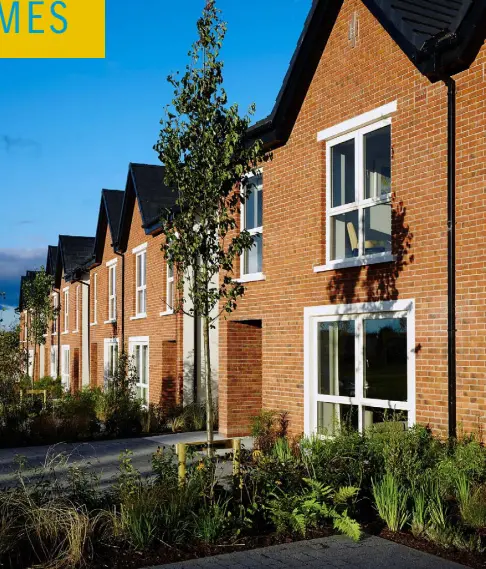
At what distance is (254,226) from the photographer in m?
14.7

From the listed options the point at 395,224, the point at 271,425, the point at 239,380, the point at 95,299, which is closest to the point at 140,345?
the point at 95,299

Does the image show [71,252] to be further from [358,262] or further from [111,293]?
[358,262]

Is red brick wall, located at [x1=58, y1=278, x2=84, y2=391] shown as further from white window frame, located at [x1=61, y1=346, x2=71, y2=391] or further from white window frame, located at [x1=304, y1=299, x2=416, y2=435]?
white window frame, located at [x1=304, y1=299, x2=416, y2=435]

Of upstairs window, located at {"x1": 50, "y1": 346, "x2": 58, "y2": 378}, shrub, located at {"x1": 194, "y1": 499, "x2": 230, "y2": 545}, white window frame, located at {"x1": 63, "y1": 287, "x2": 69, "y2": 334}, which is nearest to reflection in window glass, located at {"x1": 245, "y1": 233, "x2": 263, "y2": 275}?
shrub, located at {"x1": 194, "y1": 499, "x2": 230, "y2": 545}

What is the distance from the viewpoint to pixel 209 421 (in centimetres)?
905

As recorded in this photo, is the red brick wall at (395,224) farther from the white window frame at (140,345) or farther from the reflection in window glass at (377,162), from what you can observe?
the white window frame at (140,345)

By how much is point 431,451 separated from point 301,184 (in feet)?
17.9

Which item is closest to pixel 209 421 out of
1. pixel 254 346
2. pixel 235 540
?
pixel 235 540

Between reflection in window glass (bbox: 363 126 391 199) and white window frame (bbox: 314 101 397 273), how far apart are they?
0.08 m

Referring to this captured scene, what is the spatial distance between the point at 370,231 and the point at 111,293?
1695cm

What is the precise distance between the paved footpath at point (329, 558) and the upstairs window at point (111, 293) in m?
19.8

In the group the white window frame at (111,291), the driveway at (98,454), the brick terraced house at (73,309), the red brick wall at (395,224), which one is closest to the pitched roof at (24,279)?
the brick terraced house at (73,309)

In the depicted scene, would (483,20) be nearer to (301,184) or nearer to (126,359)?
(301,184)

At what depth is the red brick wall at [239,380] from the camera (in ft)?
50.1
